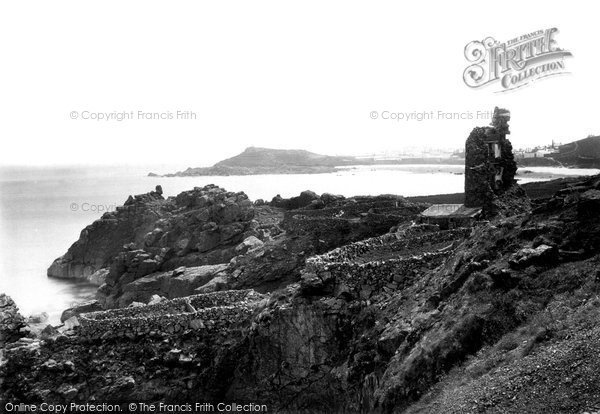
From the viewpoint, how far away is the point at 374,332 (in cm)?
1398

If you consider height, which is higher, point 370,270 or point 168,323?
point 370,270

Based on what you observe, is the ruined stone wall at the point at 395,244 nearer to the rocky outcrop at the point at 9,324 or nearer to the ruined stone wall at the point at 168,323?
the ruined stone wall at the point at 168,323

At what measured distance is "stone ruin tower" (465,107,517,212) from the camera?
23.9m

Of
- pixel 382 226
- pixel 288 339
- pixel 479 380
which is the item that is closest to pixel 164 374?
pixel 288 339

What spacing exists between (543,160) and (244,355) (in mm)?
46502

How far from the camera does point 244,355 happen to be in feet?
56.2

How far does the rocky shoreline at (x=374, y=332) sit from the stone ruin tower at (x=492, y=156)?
1.30m

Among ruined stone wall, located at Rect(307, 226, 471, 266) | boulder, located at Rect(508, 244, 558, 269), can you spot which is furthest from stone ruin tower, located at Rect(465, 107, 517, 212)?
boulder, located at Rect(508, 244, 558, 269)

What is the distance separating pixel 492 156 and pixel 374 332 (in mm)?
12952

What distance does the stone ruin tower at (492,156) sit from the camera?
78.4 ft

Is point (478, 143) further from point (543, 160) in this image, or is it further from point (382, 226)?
point (543, 160)

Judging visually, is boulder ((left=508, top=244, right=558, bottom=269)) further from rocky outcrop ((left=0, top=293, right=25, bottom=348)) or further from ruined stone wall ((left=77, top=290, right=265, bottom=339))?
rocky outcrop ((left=0, top=293, right=25, bottom=348))

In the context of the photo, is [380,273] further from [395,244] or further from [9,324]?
[9,324]

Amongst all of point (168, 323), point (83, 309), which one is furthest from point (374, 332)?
point (83, 309)
